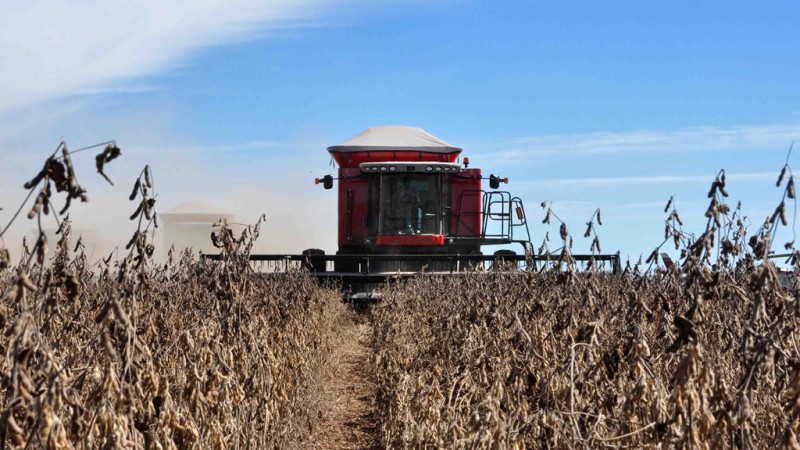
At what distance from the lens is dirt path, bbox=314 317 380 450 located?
8.67 m

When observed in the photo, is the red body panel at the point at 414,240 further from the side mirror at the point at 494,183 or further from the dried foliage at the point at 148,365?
the dried foliage at the point at 148,365

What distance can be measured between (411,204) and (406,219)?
→ 31 centimetres

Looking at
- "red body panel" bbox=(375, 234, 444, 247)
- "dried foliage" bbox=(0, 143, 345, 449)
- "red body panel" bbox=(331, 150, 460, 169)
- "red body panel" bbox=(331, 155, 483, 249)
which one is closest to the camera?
"dried foliage" bbox=(0, 143, 345, 449)

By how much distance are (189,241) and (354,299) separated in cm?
3260

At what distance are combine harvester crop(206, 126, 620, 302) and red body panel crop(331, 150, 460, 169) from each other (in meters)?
0.03

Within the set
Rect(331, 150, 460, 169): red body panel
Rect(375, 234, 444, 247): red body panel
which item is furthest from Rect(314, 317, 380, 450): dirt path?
Rect(331, 150, 460, 169): red body panel

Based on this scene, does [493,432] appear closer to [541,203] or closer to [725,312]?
[541,203]

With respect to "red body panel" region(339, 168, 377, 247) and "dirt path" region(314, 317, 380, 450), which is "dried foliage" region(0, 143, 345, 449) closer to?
"dirt path" region(314, 317, 380, 450)

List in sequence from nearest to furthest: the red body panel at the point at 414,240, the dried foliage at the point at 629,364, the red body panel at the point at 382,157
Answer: the dried foliage at the point at 629,364 → the red body panel at the point at 414,240 → the red body panel at the point at 382,157

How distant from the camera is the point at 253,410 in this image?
5.14 meters

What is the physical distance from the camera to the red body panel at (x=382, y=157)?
19.6 m

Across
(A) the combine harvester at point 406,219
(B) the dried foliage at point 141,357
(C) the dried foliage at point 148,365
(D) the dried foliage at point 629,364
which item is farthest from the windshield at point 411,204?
(D) the dried foliage at point 629,364

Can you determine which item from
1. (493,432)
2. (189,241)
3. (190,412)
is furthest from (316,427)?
(189,241)

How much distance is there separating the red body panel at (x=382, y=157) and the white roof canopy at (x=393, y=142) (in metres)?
0.08
